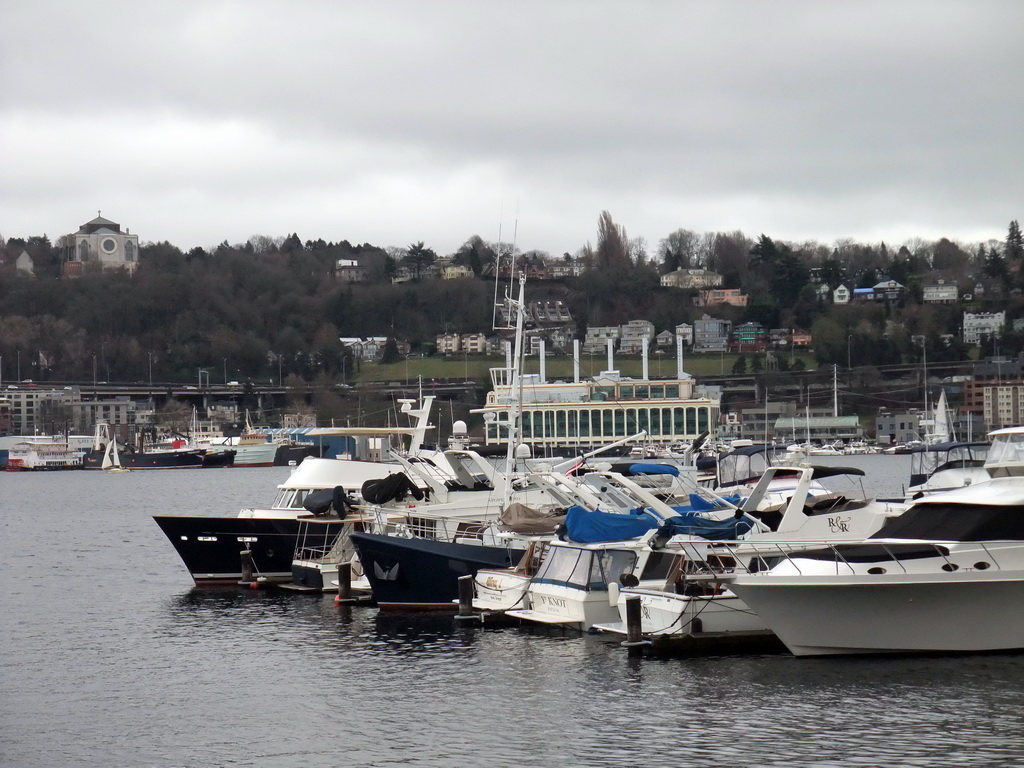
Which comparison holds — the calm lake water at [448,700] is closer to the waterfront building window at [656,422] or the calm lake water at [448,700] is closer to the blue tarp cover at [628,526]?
the blue tarp cover at [628,526]

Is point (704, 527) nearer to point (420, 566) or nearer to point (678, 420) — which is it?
point (420, 566)

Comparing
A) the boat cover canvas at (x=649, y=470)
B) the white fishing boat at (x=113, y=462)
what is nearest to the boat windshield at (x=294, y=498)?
the boat cover canvas at (x=649, y=470)

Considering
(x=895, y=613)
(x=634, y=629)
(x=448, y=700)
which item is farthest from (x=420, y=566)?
(x=895, y=613)

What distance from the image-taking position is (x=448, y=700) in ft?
79.7

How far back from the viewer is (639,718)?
22328mm

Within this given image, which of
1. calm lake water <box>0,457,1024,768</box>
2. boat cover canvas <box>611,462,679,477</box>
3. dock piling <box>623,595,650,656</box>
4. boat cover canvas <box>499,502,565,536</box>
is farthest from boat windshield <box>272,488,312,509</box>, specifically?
dock piling <box>623,595,650,656</box>

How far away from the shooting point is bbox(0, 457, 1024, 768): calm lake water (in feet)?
67.6

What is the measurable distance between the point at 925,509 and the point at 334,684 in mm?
10746

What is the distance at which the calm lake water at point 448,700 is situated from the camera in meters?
20.6

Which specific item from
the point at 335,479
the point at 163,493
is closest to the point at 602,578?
the point at 335,479

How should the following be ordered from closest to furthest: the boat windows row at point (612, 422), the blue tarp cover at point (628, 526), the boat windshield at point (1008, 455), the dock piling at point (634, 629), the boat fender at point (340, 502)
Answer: the dock piling at point (634, 629) < the boat windshield at point (1008, 455) < the blue tarp cover at point (628, 526) < the boat fender at point (340, 502) < the boat windows row at point (612, 422)

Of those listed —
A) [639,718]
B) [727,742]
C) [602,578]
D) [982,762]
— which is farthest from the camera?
[602,578]

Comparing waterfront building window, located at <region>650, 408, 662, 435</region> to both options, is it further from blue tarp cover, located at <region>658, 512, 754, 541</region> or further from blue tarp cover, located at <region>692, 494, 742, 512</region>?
blue tarp cover, located at <region>658, 512, 754, 541</region>

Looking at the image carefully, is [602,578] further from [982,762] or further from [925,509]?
[982,762]
